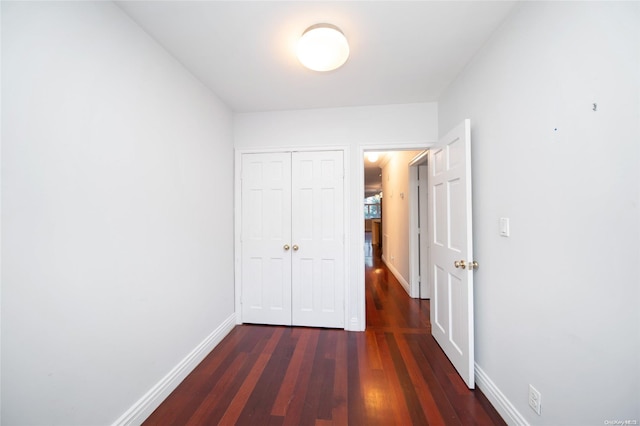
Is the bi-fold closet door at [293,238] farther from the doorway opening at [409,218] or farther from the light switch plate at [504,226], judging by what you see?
the light switch plate at [504,226]

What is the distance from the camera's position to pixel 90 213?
3.82 feet

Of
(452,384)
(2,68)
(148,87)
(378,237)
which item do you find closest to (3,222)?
(2,68)

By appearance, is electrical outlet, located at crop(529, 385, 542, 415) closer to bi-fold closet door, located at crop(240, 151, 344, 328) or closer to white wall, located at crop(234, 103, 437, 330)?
white wall, located at crop(234, 103, 437, 330)

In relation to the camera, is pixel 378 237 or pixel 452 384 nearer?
pixel 452 384

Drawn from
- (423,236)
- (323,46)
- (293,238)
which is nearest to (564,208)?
(323,46)

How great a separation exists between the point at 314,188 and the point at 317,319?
1.52 metres

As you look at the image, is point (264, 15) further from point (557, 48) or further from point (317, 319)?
point (317, 319)

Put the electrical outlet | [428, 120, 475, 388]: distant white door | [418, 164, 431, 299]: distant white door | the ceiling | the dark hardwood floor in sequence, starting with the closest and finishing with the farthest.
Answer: the electrical outlet
the ceiling
the dark hardwood floor
[428, 120, 475, 388]: distant white door
[418, 164, 431, 299]: distant white door

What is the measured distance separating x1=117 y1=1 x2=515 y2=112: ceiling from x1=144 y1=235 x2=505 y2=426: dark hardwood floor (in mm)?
2513

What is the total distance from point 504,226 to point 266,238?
2211 millimetres

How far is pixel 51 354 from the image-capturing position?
101 centimetres

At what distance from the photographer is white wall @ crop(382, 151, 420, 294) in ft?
12.3

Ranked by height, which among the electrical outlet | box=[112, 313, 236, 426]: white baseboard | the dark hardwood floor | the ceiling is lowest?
the dark hardwood floor

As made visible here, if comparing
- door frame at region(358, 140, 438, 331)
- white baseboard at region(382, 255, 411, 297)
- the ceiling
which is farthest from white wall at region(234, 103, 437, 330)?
white baseboard at region(382, 255, 411, 297)
